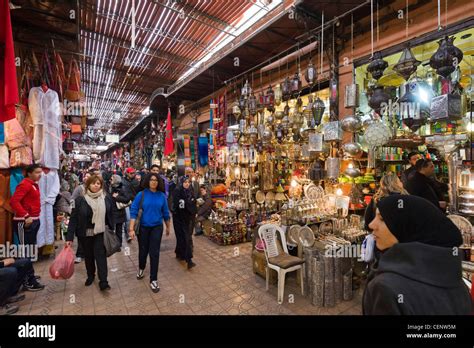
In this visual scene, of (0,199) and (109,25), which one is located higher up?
(109,25)

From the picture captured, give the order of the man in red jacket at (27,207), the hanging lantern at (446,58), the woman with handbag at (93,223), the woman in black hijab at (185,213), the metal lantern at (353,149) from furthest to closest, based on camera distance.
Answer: the woman in black hijab at (185,213)
the metal lantern at (353,149)
the man in red jacket at (27,207)
the woman with handbag at (93,223)
the hanging lantern at (446,58)

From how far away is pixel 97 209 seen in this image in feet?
11.9

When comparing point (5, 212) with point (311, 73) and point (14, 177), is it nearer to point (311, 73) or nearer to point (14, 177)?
point (14, 177)

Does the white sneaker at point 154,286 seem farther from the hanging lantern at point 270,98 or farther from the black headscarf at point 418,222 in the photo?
the hanging lantern at point 270,98

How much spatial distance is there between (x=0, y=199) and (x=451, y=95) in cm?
683

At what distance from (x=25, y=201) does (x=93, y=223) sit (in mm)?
1317

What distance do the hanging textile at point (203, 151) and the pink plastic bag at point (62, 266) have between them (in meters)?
7.12

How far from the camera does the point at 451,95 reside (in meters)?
2.55

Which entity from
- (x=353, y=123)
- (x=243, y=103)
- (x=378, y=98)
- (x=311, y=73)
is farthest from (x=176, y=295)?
(x=243, y=103)

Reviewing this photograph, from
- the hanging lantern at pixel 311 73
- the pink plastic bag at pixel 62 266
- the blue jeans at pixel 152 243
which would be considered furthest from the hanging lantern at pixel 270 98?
the pink plastic bag at pixel 62 266

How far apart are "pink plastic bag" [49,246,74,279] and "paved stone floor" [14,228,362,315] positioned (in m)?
0.46

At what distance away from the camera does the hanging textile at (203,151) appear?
10059mm
